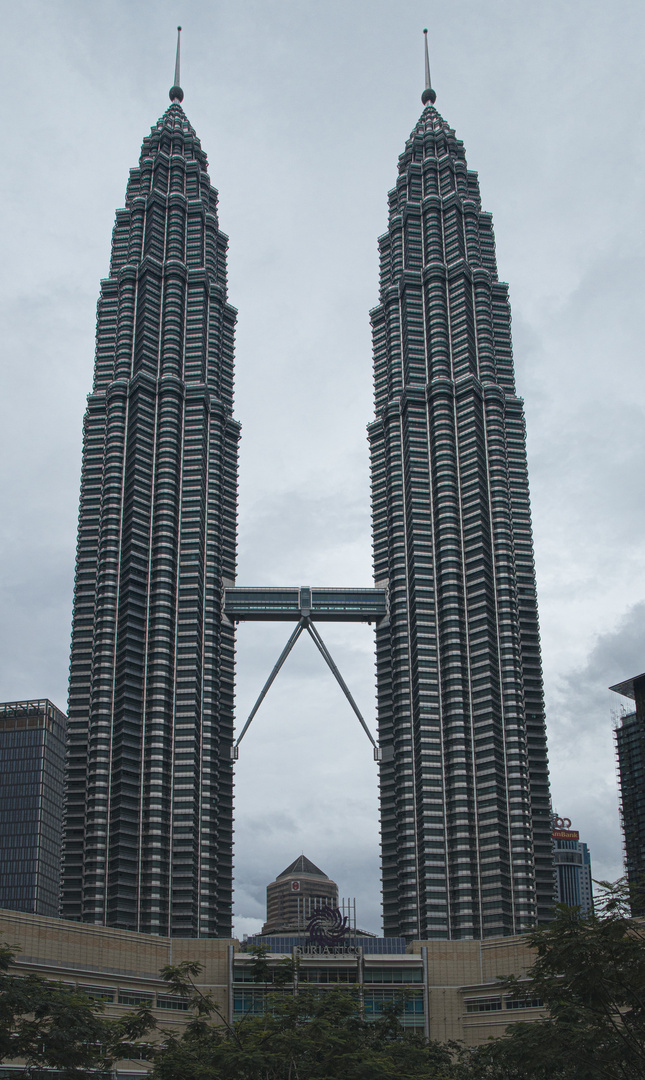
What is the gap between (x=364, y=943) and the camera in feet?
524

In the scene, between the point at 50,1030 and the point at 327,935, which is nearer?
the point at 50,1030

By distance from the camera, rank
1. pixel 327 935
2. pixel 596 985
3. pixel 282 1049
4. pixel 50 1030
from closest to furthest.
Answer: pixel 596 985 < pixel 282 1049 < pixel 50 1030 < pixel 327 935

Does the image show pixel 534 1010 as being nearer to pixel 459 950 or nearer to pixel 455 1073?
pixel 459 950

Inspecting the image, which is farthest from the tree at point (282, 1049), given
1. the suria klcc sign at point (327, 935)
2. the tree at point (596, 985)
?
the suria klcc sign at point (327, 935)

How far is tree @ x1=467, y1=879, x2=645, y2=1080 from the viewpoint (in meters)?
42.7

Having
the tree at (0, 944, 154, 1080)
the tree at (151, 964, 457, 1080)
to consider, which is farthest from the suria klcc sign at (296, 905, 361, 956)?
the tree at (0, 944, 154, 1080)

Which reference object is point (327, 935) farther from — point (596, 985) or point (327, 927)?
point (596, 985)

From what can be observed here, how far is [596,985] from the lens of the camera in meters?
42.8

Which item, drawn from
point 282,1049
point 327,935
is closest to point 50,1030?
point 282,1049

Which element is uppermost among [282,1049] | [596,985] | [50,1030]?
[596,985]

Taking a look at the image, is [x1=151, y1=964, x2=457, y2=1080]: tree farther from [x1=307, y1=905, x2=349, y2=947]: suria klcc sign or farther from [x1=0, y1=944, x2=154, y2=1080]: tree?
[x1=307, y1=905, x2=349, y2=947]: suria klcc sign

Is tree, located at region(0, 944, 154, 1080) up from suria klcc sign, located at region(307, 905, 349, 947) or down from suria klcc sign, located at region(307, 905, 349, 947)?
down

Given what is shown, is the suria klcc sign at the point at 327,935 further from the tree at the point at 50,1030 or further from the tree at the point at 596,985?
the tree at the point at 596,985

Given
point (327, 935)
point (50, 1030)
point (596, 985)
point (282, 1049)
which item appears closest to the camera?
point (596, 985)
